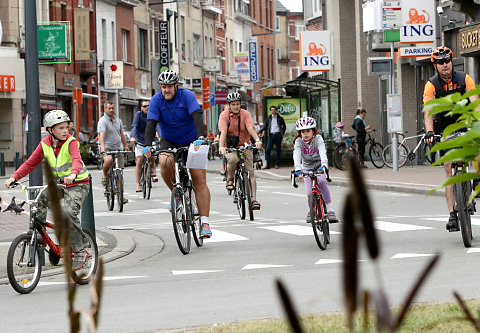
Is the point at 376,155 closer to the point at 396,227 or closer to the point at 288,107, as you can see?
the point at 288,107

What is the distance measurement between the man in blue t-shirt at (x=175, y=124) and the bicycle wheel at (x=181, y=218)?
0.31m

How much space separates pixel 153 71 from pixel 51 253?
56261mm

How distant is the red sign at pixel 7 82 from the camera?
47375 millimetres

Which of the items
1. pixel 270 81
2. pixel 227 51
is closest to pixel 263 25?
pixel 270 81

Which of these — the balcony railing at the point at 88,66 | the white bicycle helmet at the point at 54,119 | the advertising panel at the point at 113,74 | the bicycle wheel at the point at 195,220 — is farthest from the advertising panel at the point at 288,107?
the white bicycle helmet at the point at 54,119

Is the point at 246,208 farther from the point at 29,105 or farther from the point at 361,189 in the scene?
the point at 361,189

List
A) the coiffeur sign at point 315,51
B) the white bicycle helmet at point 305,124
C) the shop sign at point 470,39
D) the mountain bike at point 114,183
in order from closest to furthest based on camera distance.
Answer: the white bicycle helmet at point 305,124 → the mountain bike at point 114,183 → the shop sign at point 470,39 → the coiffeur sign at point 315,51

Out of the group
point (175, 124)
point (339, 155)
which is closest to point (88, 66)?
point (339, 155)

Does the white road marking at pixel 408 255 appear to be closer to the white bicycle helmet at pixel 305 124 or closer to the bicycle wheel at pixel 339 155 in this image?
the white bicycle helmet at pixel 305 124

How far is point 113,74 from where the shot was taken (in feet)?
177

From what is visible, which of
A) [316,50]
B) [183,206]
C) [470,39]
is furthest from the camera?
[316,50]

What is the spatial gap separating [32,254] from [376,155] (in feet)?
79.5

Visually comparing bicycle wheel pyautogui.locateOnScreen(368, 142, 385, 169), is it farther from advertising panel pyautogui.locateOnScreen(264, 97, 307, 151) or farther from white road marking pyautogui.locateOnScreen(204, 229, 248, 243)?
white road marking pyautogui.locateOnScreen(204, 229, 248, 243)

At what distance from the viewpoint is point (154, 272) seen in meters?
10.7
